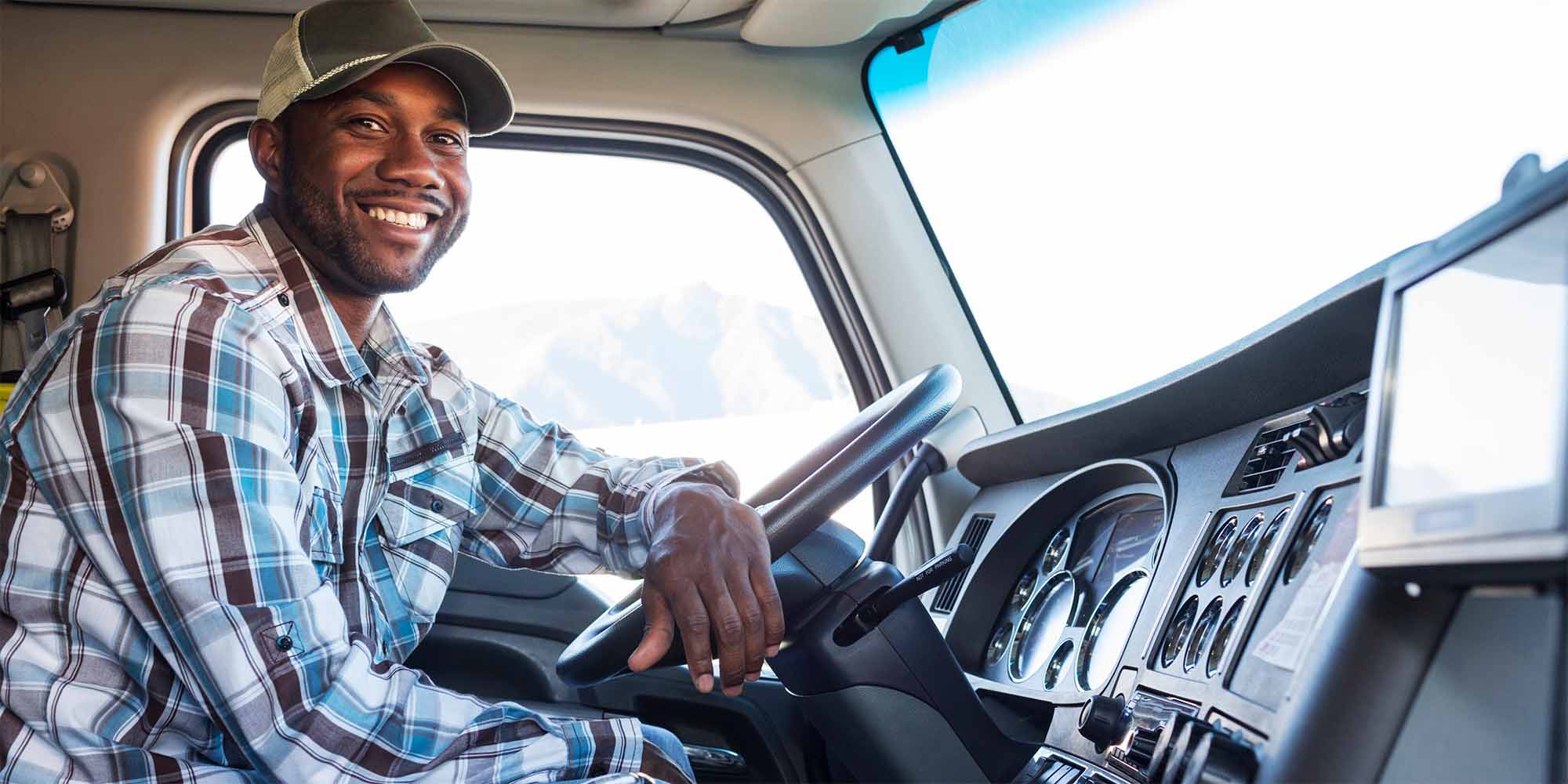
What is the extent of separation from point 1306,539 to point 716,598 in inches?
23.9

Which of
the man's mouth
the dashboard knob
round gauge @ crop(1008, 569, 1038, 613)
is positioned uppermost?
the man's mouth

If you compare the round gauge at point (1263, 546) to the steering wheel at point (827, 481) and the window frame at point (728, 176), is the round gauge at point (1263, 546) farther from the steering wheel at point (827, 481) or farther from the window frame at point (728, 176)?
the window frame at point (728, 176)

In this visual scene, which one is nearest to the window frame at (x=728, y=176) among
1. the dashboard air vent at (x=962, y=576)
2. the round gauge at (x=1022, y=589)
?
the dashboard air vent at (x=962, y=576)

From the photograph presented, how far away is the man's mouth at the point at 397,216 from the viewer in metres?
1.57

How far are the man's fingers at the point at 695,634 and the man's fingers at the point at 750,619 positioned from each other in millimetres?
40

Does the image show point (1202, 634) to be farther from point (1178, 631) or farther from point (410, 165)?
point (410, 165)

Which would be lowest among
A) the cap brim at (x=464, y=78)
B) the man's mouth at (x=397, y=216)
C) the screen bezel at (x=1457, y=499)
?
the screen bezel at (x=1457, y=499)

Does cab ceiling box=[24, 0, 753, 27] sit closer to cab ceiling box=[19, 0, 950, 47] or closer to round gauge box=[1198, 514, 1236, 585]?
cab ceiling box=[19, 0, 950, 47]

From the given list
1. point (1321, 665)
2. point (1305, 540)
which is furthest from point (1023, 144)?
point (1321, 665)

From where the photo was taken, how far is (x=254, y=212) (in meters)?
1.51

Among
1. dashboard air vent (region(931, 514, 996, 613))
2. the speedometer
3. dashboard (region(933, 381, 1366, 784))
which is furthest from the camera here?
dashboard air vent (region(931, 514, 996, 613))

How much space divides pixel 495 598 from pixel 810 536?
104 cm

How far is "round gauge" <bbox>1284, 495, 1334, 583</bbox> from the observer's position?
42.3 inches

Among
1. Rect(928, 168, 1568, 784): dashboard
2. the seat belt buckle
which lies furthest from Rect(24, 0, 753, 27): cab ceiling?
Rect(928, 168, 1568, 784): dashboard
